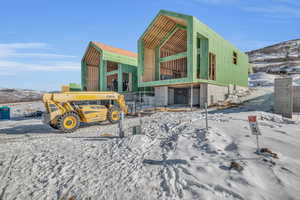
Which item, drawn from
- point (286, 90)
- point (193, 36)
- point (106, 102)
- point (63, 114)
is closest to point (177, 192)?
point (63, 114)

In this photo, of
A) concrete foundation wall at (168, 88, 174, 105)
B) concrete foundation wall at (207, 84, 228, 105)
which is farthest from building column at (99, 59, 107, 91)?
concrete foundation wall at (207, 84, 228, 105)


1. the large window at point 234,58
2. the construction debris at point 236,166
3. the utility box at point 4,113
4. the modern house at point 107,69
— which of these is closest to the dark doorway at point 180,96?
the modern house at point 107,69

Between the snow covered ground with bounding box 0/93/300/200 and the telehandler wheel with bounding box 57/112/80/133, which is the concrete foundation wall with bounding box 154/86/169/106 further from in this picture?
the snow covered ground with bounding box 0/93/300/200

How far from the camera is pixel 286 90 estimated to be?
10.2m

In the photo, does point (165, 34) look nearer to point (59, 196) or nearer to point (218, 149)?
point (218, 149)

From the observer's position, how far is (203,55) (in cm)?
1582

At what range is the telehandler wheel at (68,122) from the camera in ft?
26.0

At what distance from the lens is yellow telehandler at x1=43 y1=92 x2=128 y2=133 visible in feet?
25.9

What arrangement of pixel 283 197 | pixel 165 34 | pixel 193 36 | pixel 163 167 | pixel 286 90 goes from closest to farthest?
1. pixel 283 197
2. pixel 163 167
3. pixel 286 90
4. pixel 193 36
5. pixel 165 34

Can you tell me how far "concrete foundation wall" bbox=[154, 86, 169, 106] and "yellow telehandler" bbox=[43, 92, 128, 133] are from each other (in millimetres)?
8308

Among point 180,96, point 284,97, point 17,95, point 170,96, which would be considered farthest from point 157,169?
point 17,95

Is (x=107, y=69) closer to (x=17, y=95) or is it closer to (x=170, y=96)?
(x=170, y=96)

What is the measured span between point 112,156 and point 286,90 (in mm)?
12800

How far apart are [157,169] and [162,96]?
1466cm
